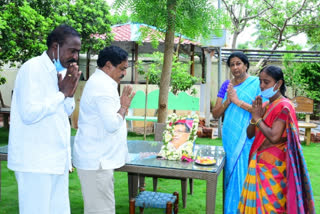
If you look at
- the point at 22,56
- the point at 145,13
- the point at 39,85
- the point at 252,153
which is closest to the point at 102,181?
the point at 39,85

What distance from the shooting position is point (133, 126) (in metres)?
11.4

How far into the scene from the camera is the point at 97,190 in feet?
8.46

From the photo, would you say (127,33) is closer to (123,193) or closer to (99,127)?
(123,193)

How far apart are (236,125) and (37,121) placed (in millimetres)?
2232

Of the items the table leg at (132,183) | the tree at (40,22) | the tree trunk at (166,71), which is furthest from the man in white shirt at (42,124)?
the tree at (40,22)

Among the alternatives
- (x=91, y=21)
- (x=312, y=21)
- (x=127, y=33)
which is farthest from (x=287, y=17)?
(x=91, y=21)

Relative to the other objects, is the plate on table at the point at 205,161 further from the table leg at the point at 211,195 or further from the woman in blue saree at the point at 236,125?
the woman in blue saree at the point at 236,125

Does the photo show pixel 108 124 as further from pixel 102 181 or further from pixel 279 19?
pixel 279 19

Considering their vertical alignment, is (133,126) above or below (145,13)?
below

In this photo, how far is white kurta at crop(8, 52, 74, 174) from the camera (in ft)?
6.92

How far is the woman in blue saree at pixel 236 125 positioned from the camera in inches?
140

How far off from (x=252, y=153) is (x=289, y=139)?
0.41m

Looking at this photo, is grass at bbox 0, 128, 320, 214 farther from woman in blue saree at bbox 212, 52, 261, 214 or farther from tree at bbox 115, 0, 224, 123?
tree at bbox 115, 0, 224, 123

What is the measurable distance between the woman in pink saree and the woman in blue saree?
0.55 metres
